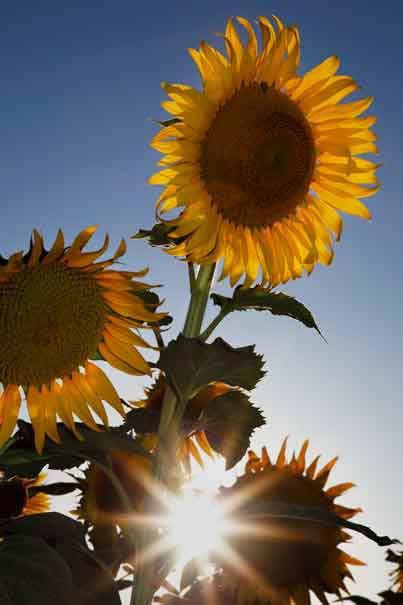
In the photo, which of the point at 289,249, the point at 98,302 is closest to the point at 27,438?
the point at 98,302

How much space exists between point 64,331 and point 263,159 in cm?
83

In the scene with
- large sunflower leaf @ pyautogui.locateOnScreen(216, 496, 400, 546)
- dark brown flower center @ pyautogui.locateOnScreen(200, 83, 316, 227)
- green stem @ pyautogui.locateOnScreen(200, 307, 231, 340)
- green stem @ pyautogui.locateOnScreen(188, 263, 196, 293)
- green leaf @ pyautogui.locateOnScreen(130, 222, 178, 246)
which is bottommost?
large sunflower leaf @ pyautogui.locateOnScreen(216, 496, 400, 546)

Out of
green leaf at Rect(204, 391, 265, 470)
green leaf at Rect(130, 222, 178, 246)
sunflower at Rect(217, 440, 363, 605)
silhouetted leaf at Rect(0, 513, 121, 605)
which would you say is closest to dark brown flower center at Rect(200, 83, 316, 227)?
green leaf at Rect(130, 222, 178, 246)

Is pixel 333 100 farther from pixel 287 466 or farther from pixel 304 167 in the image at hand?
pixel 287 466

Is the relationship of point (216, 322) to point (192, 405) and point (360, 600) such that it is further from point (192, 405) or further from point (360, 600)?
point (360, 600)

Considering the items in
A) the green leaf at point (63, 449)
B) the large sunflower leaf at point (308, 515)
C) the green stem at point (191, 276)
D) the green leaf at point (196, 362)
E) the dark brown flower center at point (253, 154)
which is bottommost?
the large sunflower leaf at point (308, 515)

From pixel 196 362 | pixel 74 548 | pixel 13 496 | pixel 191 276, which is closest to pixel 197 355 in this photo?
pixel 196 362

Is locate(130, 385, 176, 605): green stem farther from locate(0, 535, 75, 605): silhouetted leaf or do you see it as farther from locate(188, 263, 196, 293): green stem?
locate(188, 263, 196, 293): green stem

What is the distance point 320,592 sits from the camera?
227 centimetres

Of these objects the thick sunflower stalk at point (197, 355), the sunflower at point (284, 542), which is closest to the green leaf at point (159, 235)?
the thick sunflower stalk at point (197, 355)

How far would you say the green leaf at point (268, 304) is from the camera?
2.01 m

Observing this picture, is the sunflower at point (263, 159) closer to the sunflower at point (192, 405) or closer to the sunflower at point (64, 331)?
the sunflower at point (64, 331)

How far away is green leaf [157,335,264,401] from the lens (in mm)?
1762

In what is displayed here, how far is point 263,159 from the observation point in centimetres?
206
